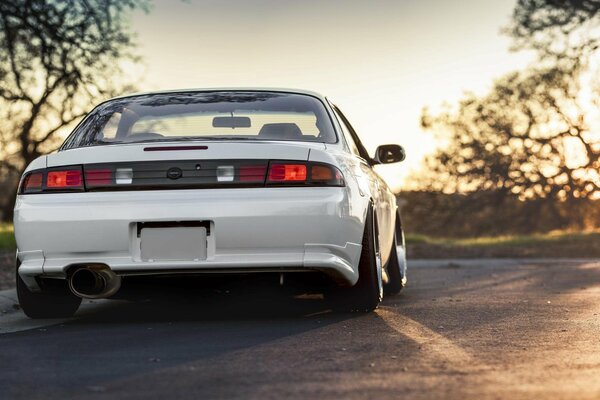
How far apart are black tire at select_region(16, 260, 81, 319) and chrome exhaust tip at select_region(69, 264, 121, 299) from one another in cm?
36

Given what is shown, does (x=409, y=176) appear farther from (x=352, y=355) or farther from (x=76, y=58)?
(x=352, y=355)

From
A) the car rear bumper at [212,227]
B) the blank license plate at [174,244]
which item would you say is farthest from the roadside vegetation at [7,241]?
the blank license plate at [174,244]

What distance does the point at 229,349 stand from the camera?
5.81 meters

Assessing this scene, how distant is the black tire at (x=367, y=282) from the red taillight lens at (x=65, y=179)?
5.82 feet

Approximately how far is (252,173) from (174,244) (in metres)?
0.60

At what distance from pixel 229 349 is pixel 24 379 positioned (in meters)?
1.13

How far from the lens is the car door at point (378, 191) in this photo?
26.0 ft

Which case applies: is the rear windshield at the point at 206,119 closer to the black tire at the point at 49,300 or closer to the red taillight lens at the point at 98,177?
the red taillight lens at the point at 98,177

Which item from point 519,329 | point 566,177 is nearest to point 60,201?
point 519,329

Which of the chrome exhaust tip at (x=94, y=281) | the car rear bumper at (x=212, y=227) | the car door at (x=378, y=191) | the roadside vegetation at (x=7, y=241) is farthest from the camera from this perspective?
the roadside vegetation at (x=7, y=241)

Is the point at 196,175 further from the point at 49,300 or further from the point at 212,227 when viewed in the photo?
the point at 49,300

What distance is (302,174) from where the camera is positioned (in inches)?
265

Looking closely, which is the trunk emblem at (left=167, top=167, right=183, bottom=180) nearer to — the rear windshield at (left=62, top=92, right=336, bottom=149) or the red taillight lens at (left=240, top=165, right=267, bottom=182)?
the red taillight lens at (left=240, top=165, right=267, bottom=182)

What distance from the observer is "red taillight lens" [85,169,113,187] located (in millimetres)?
6754
